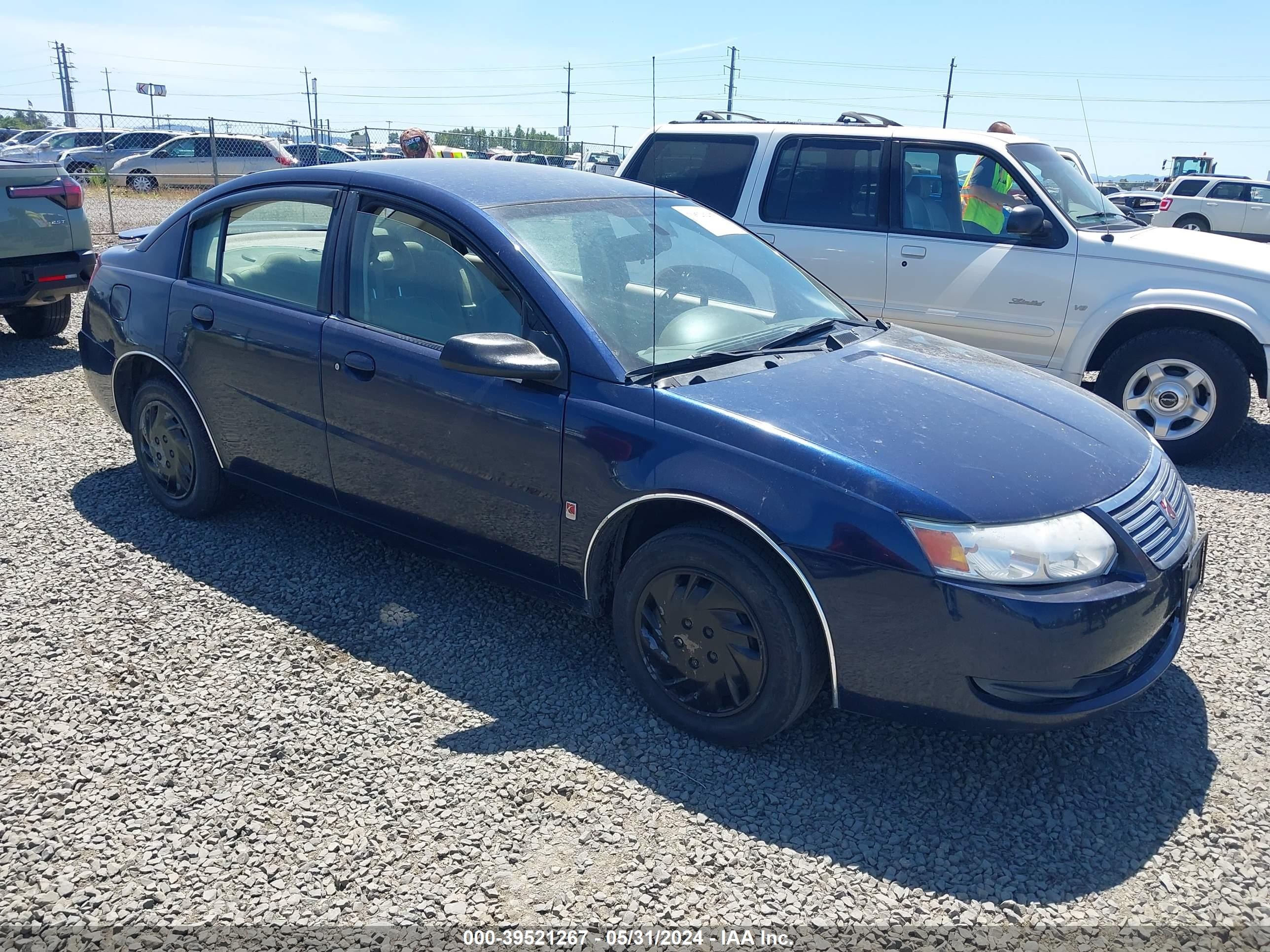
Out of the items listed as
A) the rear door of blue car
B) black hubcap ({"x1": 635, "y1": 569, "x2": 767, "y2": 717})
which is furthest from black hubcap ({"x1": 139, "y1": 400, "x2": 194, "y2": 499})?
black hubcap ({"x1": 635, "y1": 569, "x2": 767, "y2": 717})

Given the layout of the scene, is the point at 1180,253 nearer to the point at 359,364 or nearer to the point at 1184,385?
the point at 1184,385

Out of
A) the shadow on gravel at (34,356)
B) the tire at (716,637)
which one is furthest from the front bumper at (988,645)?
the shadow on gravel at (34,356)

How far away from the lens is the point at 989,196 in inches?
251

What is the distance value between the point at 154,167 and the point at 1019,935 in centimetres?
2550

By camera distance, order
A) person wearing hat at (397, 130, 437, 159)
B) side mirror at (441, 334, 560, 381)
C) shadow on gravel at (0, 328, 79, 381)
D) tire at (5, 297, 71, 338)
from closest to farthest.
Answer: side mirror at (441, 334, 560, 381)
shadow on gravel at (0, 328, 79, 381)
tire at (5, 297, 71, 338)
person wearing hat at (397, 130, 437, 159)

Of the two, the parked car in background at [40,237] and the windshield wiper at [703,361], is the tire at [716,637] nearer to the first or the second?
the windshield wiper at [703,361]

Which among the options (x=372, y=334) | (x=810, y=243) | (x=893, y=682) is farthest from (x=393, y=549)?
(x=810, y=243)

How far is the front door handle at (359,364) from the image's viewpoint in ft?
12.0

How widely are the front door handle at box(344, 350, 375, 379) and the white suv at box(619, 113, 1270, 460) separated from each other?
12.7 ft

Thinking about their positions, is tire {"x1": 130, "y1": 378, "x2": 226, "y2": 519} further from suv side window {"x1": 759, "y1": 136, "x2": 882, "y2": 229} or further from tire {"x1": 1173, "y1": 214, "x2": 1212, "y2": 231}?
tire {"x1": 1173, "y1": 214, "x2": 1212, "y2": 231}

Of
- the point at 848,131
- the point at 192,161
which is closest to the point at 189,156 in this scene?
the point at 192,161

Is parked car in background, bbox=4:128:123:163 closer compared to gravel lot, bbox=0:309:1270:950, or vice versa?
gravel lot, bbox=0:309:1270:950

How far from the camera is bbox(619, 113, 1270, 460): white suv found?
5.92 metres

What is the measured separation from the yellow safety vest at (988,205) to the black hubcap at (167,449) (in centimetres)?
489
